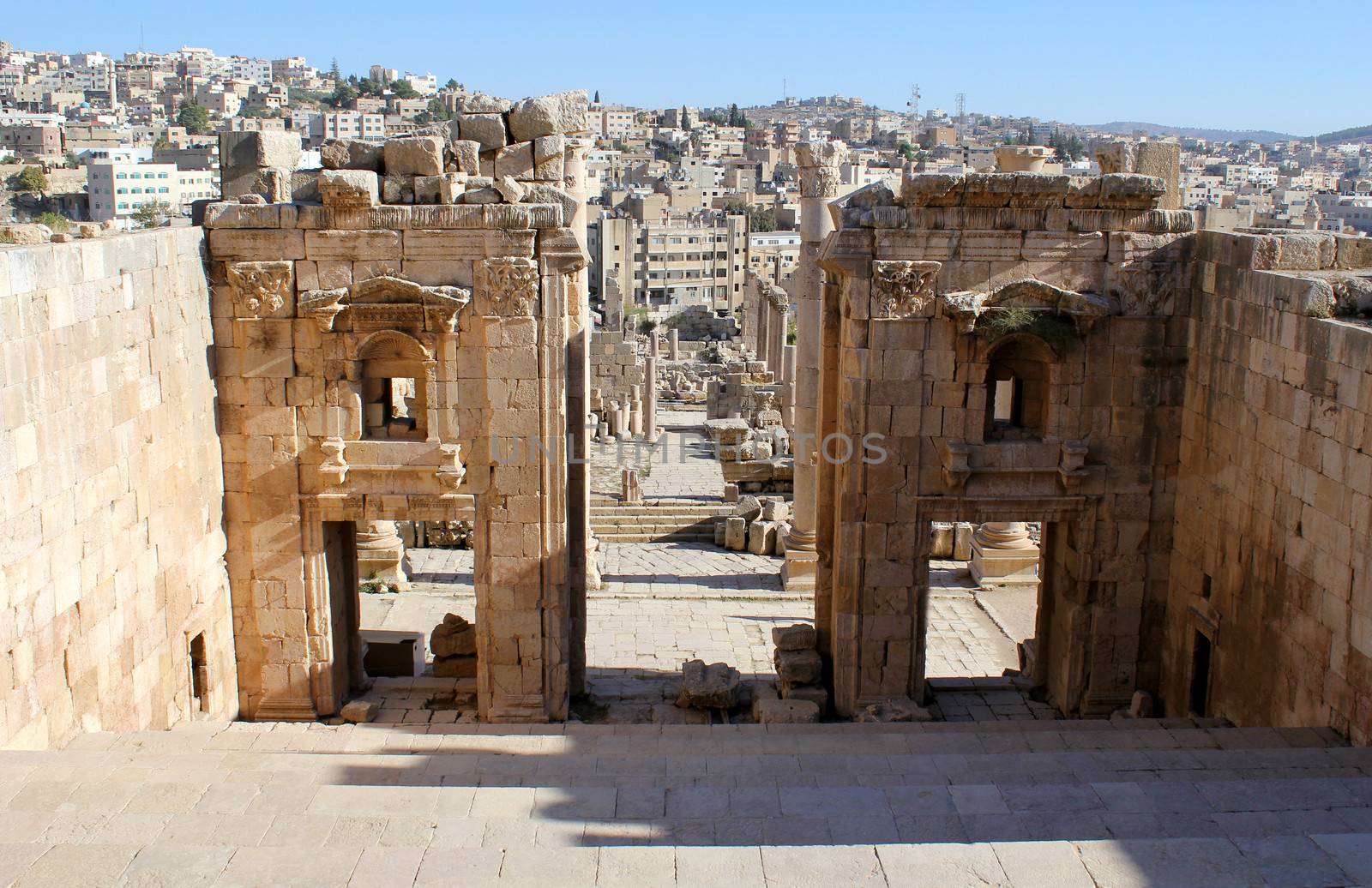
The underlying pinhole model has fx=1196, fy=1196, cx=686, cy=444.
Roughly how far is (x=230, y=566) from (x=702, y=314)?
2258 inches

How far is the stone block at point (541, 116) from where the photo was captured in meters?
13.0

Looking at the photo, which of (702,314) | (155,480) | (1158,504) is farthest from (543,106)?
(702,314)

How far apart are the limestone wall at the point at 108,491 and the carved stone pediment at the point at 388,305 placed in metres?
1.24

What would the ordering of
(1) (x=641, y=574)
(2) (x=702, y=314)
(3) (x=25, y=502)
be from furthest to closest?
(2) (x=702, y=314), (1) (x=641, y=574), (3) (x=25, y=502)

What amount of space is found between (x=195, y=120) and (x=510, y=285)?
137767 mm

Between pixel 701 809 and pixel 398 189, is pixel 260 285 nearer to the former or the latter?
pixel 398 189

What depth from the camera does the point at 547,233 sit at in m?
11.8

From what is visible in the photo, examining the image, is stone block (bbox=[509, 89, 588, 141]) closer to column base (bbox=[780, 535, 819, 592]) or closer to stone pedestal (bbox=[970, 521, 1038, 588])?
column base (bbox=[780, 535, 819, 592])

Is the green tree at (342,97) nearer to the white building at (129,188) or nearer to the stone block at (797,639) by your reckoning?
the white building at (129,188)

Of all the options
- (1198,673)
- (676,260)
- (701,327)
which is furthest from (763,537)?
(676,260)

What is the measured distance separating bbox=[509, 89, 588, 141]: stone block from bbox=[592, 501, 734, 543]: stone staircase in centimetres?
1048

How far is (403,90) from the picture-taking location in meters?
184

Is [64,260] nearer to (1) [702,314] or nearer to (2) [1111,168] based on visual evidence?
(2) [1111,168]

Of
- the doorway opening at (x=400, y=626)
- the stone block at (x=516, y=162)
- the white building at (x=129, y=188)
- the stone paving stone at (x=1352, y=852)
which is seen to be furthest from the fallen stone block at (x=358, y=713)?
the white building at (x=129, y=188)
